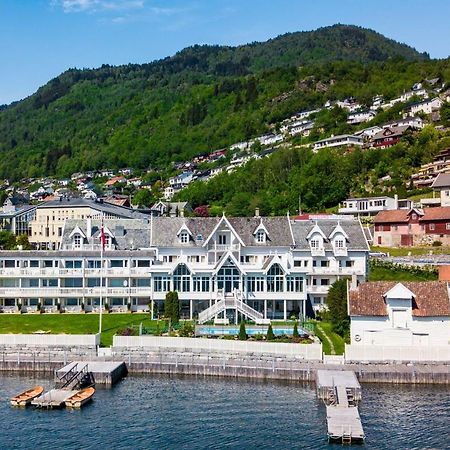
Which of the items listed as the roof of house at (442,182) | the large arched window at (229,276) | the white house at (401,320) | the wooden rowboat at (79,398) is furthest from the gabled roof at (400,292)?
the roof of house at (442,182)

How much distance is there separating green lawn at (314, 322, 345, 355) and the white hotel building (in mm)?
5128

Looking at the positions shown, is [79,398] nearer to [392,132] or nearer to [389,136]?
[389,136]

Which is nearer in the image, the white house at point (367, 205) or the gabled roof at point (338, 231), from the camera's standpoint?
the gabled roof at point (338, 231)

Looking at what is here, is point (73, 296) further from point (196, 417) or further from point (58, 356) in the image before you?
point (196, 417)

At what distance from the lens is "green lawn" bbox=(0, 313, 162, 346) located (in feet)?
198

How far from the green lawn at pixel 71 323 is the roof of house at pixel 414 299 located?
60.2 feet

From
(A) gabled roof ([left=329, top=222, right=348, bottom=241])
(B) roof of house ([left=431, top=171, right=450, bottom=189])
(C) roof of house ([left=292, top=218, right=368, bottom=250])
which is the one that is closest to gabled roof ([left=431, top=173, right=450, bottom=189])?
(B) roof of house ([left=431, top=171, right=450, bottom=189])

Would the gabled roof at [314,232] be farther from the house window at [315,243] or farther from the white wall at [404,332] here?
the white wall at [404,332]

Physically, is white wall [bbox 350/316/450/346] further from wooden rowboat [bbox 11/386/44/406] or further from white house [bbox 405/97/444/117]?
white house [bbox 405/97/444/117]

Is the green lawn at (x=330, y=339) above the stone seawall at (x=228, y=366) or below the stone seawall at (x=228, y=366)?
above

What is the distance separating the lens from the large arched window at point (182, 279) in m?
66.6

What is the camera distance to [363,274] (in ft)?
228

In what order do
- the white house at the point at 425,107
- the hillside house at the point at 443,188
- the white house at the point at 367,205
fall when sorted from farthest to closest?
the white house at the point at 425,107, the white house at the point at 367,205, the hillside house at the point at 443,188

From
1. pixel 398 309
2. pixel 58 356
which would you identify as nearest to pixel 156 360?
pixel 58 356
